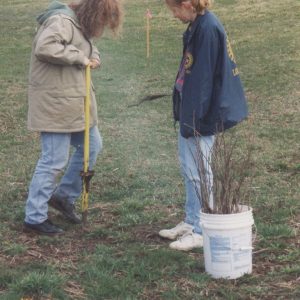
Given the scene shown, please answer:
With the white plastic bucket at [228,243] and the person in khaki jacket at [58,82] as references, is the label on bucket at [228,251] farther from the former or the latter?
the person in khaki jacket at [58,82]

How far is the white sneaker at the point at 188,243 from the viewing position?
4.85m

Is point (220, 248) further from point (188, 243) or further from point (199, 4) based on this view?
point (199, 4)

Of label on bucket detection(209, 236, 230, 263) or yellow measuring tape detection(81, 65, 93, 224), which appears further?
yellow measuring tape detection(81, 65, 93, 224)

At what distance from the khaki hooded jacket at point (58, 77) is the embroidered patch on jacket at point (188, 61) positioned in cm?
84

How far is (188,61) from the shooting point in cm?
466

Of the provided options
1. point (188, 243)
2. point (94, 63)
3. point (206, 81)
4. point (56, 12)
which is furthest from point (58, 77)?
point (188, 243)

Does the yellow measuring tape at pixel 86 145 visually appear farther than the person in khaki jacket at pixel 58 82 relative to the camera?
Yes

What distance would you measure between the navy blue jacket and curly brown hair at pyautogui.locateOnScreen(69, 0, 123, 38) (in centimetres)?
75

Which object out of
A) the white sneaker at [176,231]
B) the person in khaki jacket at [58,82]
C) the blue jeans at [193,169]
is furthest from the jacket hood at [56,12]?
the white sneaker at [176,231]

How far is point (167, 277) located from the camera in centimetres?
439

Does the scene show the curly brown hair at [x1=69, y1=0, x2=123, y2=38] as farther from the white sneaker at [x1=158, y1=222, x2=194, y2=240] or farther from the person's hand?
the white sneaker at [x1=158, y1=222, x2=194, y2=240]

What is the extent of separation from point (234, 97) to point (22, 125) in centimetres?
576

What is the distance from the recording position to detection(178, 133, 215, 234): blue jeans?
4.75 m

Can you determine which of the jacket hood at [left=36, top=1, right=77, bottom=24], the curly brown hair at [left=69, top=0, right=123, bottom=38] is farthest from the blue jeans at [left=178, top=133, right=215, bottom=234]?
the jacket hood at [left=36, top=1, right=77, bottom=24]
